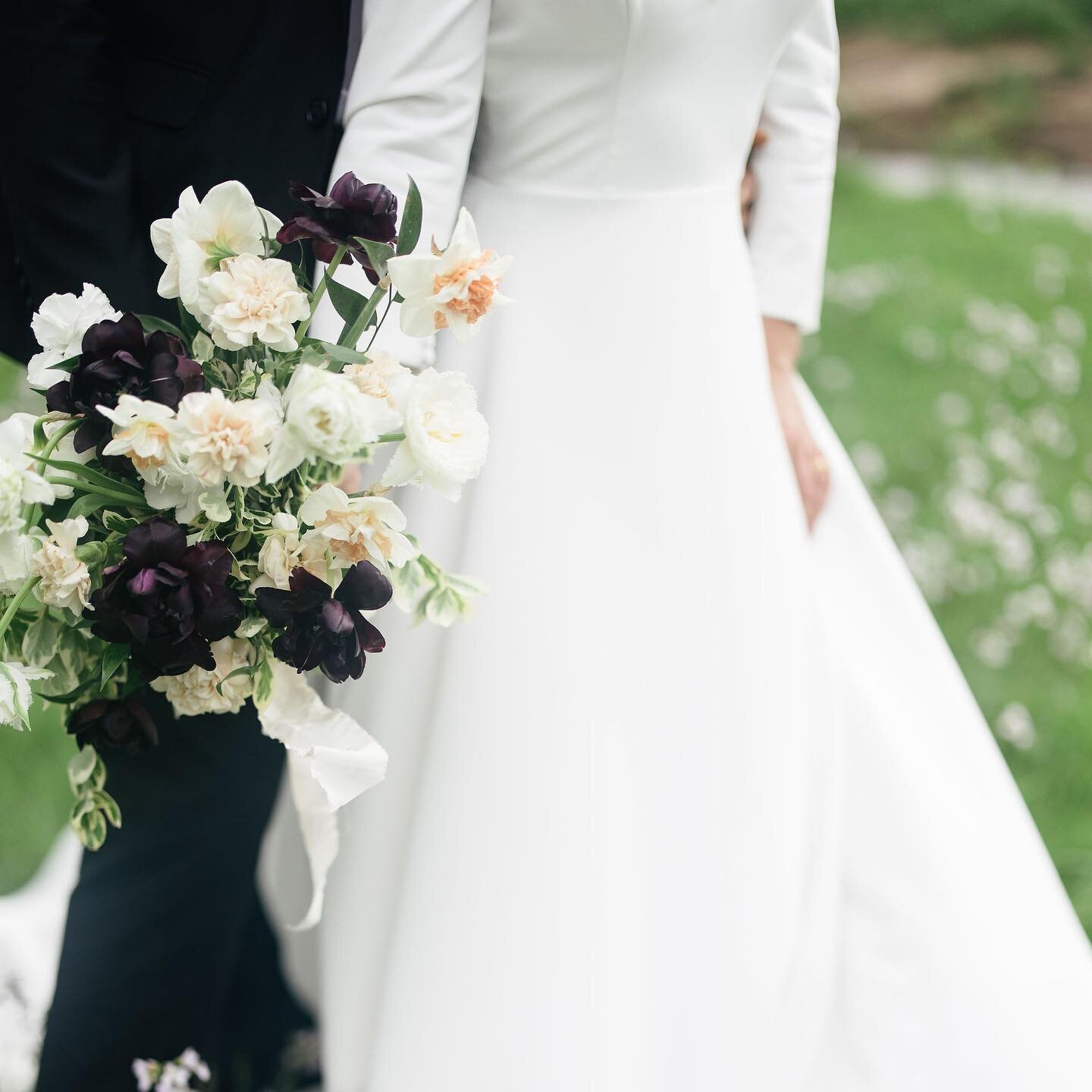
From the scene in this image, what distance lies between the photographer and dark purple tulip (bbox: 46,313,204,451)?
3.05 ft

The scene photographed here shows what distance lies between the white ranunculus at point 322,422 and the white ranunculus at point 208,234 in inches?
5.8

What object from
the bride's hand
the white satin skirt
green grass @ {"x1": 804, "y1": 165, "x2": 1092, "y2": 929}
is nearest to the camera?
the white satin skirt

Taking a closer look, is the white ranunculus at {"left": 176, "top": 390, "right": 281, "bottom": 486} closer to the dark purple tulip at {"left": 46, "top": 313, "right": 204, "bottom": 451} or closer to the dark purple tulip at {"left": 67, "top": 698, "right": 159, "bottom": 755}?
the dark purple tulip at {"left": 46, "top": 313, "right": 204, "bottom": 451}

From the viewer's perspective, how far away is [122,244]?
131cm

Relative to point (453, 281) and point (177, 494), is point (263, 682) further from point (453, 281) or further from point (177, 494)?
point (453, 281)

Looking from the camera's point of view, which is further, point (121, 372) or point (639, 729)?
point (639, 729)

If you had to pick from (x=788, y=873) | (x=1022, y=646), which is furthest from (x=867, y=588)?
(x=1022, y=646)

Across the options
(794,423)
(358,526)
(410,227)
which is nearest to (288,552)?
(358,526)

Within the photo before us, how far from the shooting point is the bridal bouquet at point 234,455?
35.3 inches

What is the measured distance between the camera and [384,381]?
97 centimetres

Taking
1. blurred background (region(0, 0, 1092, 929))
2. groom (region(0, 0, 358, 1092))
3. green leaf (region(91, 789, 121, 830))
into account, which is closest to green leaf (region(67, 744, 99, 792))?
green leaf (region(91, 789, 121, 830))

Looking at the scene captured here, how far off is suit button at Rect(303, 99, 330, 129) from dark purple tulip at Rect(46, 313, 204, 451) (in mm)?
439

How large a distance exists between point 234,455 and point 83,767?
44cm

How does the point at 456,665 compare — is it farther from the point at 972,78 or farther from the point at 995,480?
the point at 972,78
